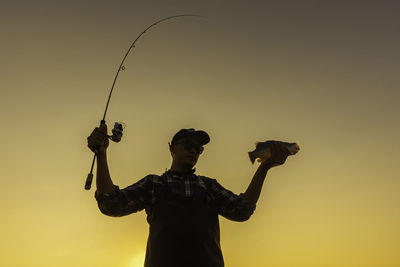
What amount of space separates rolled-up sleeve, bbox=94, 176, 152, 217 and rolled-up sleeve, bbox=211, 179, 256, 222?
0.67 metres

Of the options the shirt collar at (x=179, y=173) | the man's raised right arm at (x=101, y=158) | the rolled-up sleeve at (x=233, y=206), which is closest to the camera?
the man's raised right arm at (x=101, y=158)

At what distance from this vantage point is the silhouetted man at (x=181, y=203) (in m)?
3.17

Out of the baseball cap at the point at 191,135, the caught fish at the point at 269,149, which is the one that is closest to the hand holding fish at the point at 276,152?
the caught fish at the point at 269,149

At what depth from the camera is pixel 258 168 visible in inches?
150

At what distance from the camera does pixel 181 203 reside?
10.9 ft

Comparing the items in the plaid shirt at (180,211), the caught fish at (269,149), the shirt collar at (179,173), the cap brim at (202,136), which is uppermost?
the cap brim at (202,136)

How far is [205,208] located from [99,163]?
1.02m

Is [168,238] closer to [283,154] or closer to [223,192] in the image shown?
[223,192]

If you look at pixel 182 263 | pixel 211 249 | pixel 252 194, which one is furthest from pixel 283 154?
pixel 182 263

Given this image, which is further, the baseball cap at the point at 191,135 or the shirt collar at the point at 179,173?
the baseball cap at the point at 191,135

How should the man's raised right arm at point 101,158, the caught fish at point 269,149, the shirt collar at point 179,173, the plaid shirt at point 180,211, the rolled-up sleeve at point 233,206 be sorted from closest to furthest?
the plaid shirt at point 180,211 < the man's raised right arm at point 101,158 < the rolled-up sleeve at point 233,206 < the shirt collar at point 179,173 < the caught fish at point 269,149

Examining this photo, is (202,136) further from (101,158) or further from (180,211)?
(101,158)

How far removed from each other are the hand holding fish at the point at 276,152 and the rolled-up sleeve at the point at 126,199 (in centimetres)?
117

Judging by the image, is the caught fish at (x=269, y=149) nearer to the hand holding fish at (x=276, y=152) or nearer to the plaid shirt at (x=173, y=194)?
the hand holding fish at (x=276, y=152)
